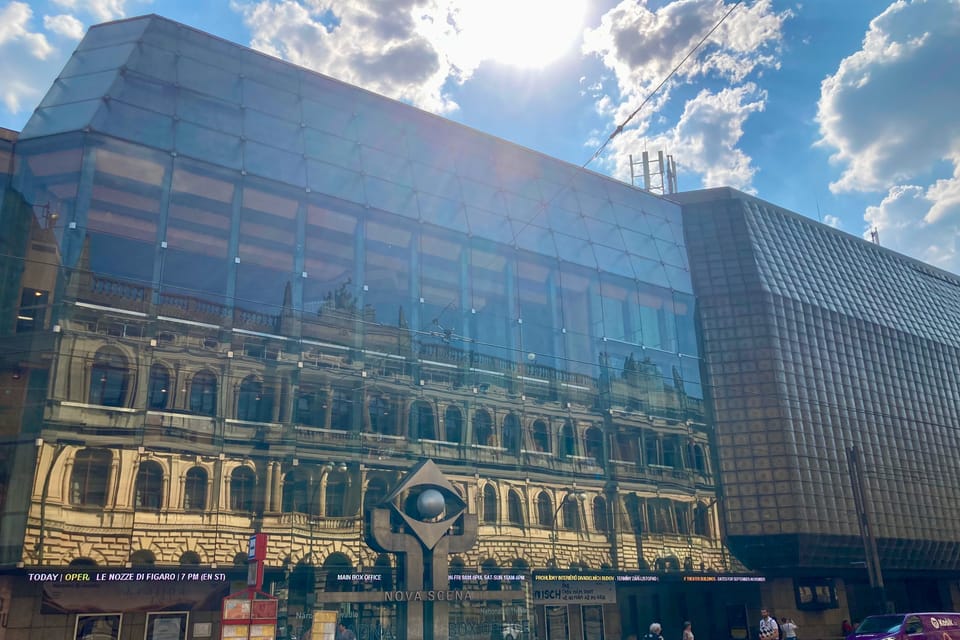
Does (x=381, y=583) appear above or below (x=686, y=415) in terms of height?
below

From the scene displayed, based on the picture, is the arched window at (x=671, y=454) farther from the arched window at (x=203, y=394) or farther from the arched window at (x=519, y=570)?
the arched window at (x=203, y=394)

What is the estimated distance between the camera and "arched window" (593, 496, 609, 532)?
123 feet

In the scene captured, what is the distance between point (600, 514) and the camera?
37750 mm

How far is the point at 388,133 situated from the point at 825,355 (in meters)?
26.1

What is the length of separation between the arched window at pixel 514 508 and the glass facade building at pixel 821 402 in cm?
1255

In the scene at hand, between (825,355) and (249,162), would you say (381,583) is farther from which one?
(825,355)

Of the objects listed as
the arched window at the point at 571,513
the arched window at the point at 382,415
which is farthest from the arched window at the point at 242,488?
the arched window at the point at 571,513

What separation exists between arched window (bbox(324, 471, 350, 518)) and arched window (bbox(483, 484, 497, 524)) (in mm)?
6282

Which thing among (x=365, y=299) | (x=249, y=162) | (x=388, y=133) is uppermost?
(x=388, y=133)

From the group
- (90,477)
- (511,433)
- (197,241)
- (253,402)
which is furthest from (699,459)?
(90,477)

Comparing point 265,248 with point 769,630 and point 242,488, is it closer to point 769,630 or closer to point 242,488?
point 242,488

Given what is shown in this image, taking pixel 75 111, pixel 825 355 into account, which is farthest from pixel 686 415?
pixel 75 111

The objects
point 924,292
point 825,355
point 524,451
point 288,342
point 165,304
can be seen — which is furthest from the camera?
point 924,292

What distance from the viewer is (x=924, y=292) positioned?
55500mm
